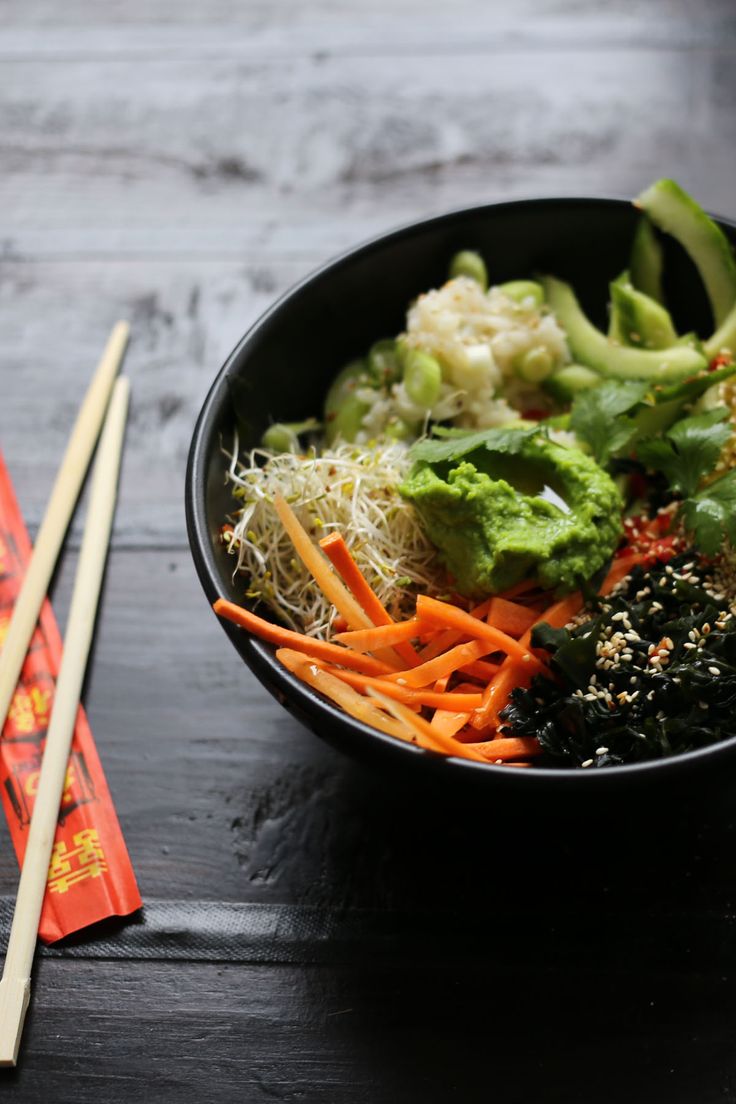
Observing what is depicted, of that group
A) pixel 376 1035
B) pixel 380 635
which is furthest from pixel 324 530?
pixel 376 1035

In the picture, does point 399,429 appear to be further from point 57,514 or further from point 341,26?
point 341,26

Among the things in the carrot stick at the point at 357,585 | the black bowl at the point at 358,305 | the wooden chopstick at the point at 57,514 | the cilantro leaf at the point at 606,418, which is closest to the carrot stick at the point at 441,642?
the carrot stick at the point at 357,585

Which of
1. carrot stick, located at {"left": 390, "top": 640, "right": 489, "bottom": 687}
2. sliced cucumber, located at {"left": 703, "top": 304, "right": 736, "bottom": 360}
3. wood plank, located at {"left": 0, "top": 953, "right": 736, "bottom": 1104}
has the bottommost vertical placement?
wood plank, located at {"left": 0, "top": 953, "right": 736, "bottom": 1104}

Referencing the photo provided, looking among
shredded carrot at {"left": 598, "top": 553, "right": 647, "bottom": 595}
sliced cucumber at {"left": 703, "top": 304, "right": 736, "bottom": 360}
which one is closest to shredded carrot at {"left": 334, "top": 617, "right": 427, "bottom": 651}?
shredded carrot at {"left": 598, "top": 553, "right": 647, "bottom": 595}

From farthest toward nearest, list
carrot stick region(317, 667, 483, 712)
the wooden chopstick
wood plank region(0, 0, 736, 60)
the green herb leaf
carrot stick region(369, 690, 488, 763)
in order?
wood plank region(0, 0, 736, 60) → the wooden chopstick → the green herb leaf → carrot stick region(317, 667, 483, 712) → carrot stick region(369, 690, 488, 763)

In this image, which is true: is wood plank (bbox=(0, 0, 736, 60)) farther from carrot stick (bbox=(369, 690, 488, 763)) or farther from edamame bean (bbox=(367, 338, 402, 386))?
carrot stick (bbox=(369, 690, 488, 763))

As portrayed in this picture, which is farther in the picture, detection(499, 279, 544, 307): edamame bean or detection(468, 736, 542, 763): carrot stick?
detection(499, 279, 544, 307): edamame bean
